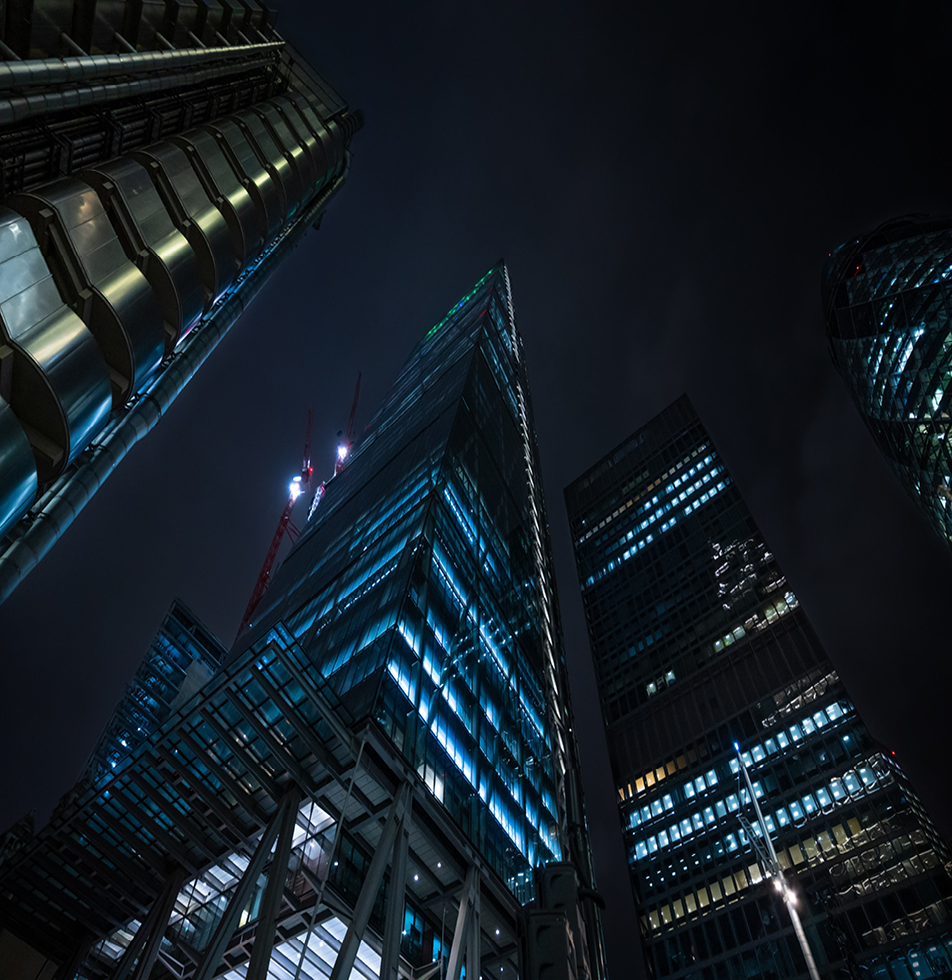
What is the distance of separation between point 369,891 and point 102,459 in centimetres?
1688

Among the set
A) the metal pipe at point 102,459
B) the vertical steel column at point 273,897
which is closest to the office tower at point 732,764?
the vertical steel column at point 273,897

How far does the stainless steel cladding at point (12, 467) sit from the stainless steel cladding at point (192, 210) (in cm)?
783

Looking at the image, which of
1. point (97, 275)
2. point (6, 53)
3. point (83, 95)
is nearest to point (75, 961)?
point (97, 275)

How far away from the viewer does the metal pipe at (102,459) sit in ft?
41.4

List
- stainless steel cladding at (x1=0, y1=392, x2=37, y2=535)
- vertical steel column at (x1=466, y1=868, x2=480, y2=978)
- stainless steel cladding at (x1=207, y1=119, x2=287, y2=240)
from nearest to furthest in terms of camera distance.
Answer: stainless steel cladding at (x1=0, y1=392, x2=37, y2=535)
stainless steel cladding at (x1=207, y1=119, x2=287, y2=240)
vertical steel column at (x1=466, y1=868, x2=480, y2=978)

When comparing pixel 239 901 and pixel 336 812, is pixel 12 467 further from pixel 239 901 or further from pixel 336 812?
pixel 336 812

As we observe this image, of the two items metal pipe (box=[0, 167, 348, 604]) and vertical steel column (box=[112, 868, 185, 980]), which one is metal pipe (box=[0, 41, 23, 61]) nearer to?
metal pipe (box=[0, 167, 348, 604])

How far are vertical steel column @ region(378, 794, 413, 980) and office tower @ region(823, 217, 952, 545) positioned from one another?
78.7 metres

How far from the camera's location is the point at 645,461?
15038cm

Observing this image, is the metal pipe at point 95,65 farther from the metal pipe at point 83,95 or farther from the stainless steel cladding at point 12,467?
the stainless steel cladding at point 12,467

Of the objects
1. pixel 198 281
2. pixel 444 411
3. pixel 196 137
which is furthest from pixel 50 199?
pixel 444 411

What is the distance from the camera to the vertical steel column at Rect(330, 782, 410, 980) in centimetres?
2049

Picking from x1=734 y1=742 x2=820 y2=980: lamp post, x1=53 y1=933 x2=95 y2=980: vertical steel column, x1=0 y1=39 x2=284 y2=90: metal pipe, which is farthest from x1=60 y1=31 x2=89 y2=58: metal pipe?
x1=53 y1=933 x2=95 y2=980: vertical steel column

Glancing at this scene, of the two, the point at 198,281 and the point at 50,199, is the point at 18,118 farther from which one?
the point at 198,281
